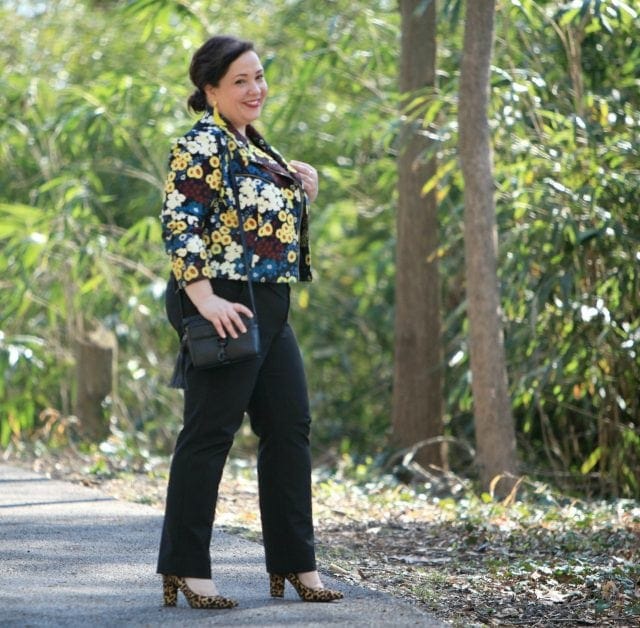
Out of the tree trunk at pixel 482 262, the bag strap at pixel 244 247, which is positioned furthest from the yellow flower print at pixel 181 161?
the tree trunk at pixel 482 262

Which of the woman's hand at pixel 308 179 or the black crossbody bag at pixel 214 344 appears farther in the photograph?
the woman's hand at pixel 308 179

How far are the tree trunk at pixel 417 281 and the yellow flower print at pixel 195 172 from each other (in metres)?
4.67

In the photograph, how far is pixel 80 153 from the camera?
32.3 ft

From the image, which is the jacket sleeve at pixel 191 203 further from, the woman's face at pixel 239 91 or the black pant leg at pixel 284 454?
the black pant leg at pixel 284 454

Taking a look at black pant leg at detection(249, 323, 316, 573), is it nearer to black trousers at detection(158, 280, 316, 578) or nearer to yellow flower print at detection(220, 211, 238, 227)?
black trousers at detection(158, 280, 316, 578)

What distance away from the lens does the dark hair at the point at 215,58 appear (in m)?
3.69

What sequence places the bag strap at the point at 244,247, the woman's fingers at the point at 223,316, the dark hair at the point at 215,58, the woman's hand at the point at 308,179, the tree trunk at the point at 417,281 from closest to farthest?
the woman's fingers at the point at 223,316 < the bag strap at the point at 244,247 < the dark hair at the point at 215,58 < the woman's hand at the point at 308,179 < the tree trunk at the point at 417,281

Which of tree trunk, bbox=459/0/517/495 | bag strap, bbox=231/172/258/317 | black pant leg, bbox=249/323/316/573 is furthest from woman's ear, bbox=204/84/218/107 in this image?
tree trunk, bbox=459/0/517/495

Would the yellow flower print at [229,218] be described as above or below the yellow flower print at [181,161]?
below

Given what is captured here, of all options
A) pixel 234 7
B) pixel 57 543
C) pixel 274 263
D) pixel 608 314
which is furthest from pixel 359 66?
pixel 274 263

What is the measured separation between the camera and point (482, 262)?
6.96 m

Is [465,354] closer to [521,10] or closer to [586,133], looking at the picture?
[586,133]

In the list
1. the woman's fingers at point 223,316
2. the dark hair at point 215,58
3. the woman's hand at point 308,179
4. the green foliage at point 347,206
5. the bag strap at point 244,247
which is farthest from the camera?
the green foliage at point 347,206

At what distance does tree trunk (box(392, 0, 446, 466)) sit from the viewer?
8.29m
